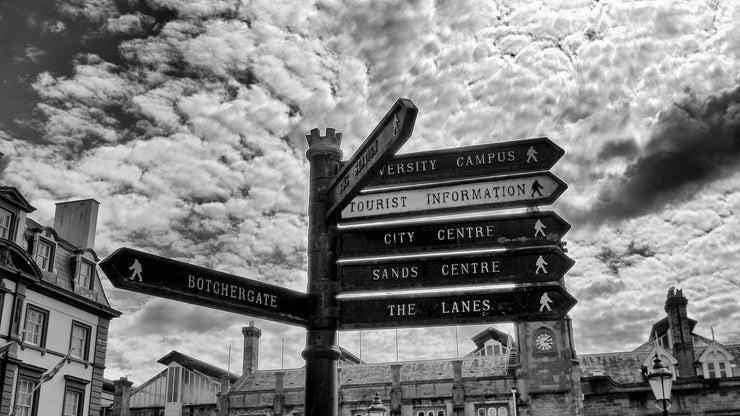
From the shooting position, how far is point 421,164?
20.4ft

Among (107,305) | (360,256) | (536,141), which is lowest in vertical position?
(360,256)

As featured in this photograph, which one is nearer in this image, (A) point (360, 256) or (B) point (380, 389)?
(A) point (360, 256)

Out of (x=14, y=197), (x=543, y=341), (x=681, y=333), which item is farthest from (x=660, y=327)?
(x=14, y=197)

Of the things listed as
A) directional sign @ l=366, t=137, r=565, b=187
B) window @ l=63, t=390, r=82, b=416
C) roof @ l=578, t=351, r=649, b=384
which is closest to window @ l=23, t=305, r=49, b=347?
window @ l=63, t=390, r=82, b=416

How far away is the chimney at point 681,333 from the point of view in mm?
44875

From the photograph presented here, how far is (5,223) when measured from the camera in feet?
95.8

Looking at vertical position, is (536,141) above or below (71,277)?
below

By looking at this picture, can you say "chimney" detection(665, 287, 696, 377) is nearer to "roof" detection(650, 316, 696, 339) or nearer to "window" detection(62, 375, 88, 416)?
"roof" detection(650, 316, 696, 339)

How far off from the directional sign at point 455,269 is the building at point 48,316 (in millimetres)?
23170

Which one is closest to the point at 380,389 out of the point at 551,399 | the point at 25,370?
the point at 551,399

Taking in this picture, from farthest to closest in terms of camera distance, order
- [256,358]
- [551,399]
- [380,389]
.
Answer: [256,358], [380,389], [551,399]

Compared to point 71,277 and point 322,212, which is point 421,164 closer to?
point 322,212

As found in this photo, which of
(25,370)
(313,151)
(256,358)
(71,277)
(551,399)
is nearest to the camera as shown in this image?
(313,151)

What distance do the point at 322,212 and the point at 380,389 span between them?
41.1 m
